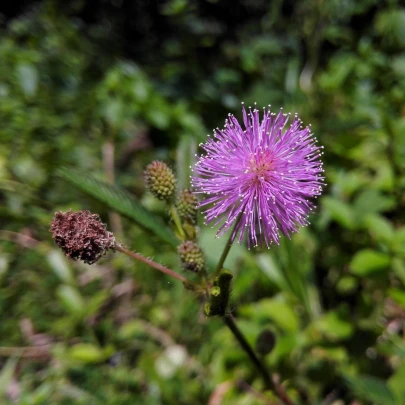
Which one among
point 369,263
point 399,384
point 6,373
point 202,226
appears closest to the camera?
point 399,384

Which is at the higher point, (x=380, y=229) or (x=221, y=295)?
(x=380, y=229)

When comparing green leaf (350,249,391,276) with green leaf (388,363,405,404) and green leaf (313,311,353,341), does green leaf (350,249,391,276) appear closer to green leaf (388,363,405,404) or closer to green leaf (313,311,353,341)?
green leaf (313,311,353,341)

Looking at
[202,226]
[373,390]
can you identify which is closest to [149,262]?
[202,226]

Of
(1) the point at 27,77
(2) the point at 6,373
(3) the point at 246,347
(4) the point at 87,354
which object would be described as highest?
(1) the point at 27,77

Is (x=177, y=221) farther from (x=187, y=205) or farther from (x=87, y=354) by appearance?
(x=87, y=354)

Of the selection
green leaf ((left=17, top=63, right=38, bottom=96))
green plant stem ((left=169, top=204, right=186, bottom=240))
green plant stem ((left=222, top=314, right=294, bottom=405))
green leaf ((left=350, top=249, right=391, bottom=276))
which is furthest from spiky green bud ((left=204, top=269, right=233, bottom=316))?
green leaf ((left=17, top=63, right=38, bottom=96))

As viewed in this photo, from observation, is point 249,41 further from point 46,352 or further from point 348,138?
point 46,352
